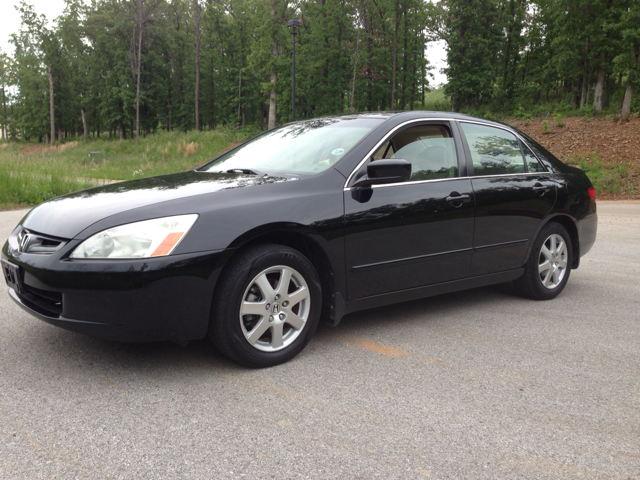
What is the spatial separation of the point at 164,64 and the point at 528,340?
61.2m

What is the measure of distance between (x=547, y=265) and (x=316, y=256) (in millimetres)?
2487

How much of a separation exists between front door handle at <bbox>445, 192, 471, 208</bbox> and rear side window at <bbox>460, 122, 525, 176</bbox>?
0.31 m

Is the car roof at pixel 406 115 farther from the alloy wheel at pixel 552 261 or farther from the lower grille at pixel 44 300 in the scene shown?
the lower grille at pixel 44 300

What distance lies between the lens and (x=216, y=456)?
2270mm

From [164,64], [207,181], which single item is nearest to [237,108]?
[164,64]

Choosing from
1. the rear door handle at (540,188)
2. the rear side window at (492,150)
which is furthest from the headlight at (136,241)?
the rear door handle at (540,188)

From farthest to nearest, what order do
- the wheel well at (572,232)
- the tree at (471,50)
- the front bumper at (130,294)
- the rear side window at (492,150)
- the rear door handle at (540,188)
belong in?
1. the tree at (471,50)
2. the wheel well at (572,232)
3. the rear door handle at (540,188)
4. the rear side window at (492,150)
5. the front bumper at (130,294)

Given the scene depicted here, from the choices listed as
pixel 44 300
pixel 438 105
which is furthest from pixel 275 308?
pixel 438 105

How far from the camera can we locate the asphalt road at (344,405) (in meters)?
2.24

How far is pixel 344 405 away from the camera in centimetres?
278

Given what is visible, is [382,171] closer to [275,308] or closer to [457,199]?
[457,199]

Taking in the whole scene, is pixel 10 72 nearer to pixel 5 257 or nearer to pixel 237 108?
pixel 237 108

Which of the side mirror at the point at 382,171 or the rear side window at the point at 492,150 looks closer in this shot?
the side mirror at the point at 382,171

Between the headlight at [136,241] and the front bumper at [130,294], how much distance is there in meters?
0.05
